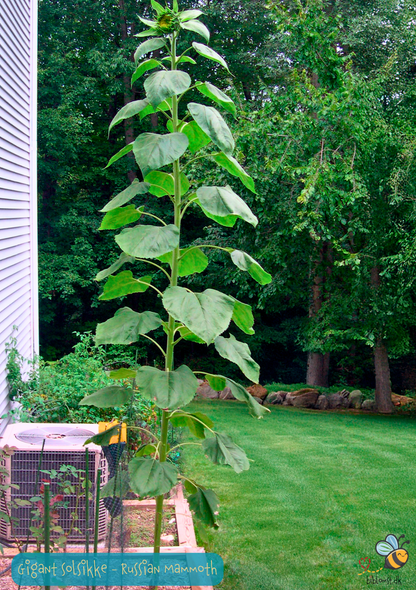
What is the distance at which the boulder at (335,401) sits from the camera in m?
11.1

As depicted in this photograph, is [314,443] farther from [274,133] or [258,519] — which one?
[274,133]

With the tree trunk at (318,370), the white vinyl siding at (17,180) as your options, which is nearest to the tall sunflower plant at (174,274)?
the white vinyl siding at (17,180)

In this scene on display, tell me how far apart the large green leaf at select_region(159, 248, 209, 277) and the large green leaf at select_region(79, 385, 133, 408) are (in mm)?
491

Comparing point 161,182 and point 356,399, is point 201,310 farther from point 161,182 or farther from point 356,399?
point 356,399

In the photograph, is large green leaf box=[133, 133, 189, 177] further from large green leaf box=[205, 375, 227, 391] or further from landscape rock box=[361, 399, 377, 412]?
landscape rock box=[361, 399, 377, 412]

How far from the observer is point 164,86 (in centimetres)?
181

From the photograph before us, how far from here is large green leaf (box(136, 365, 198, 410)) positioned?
1.72m

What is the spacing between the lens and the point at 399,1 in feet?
35.6

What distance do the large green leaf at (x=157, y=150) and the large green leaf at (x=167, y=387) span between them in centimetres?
64

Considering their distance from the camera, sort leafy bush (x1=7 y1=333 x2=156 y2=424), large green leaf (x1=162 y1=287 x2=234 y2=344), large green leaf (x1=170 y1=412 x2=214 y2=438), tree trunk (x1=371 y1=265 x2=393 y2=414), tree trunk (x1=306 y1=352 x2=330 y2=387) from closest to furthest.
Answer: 1. large green leaf (x1=162 y1=287 x2=234 y2=344)
2. large green leaf (x1=170 y1=412 x2=214 y2=438)
3. leafy bush (x1=7 y1=333 x2=156 y2=424)
4. tree trunk (x1=371 y1=265 x2=393 y2=414)
5. tree trunk (x1=306 y1=352 x2=330 y2=387)

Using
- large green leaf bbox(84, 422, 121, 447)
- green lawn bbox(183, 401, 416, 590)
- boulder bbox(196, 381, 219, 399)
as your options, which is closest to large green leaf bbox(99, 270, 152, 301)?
large green leaf bbox(84, 422, 121, 447)

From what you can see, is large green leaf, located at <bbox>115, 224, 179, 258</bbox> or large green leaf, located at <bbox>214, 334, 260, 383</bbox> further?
large green leaf, located at <bbox>214, 334, 260, 383</bbox>

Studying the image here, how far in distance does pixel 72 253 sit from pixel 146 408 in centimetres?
1005

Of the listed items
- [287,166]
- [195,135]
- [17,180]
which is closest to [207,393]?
[287,166]
